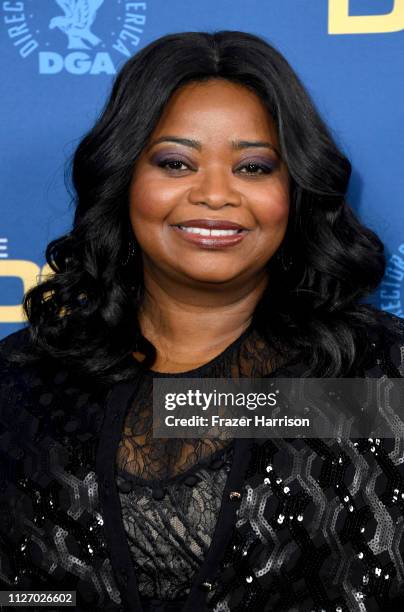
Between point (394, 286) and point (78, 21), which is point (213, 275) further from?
point (78, 21)

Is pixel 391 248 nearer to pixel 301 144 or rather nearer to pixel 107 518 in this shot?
pixel 301 144

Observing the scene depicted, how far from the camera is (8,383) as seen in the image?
1705 millimetres

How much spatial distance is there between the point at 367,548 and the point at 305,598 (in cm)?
12

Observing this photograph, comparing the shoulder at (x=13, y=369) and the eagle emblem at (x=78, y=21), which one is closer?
the shoulder at (x=13, y=369)

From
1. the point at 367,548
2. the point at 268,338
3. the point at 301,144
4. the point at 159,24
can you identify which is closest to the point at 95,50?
the point at 159,24

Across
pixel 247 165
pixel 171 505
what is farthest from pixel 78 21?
pixel 171 505

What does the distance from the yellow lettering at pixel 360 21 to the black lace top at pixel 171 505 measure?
0.84 metres

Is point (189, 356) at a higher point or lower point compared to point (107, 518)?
higher

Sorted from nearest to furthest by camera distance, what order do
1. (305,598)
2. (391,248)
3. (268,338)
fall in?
1. (305,598)
2. (268,338)
3. (391,248)

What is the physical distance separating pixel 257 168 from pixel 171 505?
536 mm

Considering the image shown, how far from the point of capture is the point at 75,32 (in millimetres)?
1967

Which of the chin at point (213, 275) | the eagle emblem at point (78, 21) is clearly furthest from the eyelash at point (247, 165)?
the eagle emblem at point (78, 21)

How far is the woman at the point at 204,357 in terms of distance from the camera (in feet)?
4.94

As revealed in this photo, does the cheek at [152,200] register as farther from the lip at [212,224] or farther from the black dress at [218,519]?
the black dress at [218,519]
